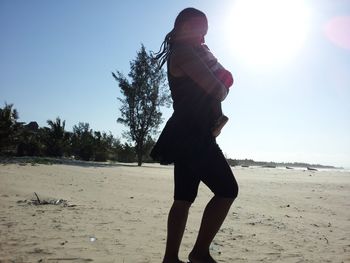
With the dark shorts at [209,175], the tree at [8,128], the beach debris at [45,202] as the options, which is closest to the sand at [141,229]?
the beach debris at [45,202]

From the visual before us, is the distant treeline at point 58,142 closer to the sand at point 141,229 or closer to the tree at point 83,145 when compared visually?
the tree at point 83,145

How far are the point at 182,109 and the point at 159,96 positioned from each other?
2217 centimetres

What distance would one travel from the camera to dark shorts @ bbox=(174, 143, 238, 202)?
2.85 m

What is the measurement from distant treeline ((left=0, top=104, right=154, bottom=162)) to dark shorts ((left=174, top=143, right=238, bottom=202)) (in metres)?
18.1

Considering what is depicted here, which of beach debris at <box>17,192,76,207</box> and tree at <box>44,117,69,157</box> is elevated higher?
tree at <box>44,117,69,157</box>

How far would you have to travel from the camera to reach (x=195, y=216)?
17.6ft

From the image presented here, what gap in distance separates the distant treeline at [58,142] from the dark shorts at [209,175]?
18148 millimetres

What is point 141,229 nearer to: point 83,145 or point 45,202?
point 45,202

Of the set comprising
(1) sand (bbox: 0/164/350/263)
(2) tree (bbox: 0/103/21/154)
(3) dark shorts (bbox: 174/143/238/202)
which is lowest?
Result: (1) sand (bbox: 0/164/350/263)

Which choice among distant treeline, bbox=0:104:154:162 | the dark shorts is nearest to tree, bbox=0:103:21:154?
distant treeline, bbox=0:104:154:162

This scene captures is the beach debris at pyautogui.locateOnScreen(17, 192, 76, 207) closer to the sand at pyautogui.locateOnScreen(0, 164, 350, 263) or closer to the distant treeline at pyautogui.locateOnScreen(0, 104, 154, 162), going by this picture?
the sand at pyautogui.locateOnScreen(0, 164, 350, 263)

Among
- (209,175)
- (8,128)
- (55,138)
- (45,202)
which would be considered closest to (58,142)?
(55,138)

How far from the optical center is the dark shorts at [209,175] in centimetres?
285

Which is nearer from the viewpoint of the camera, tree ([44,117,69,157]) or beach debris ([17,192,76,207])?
beach debris ([17,192,76,207])
